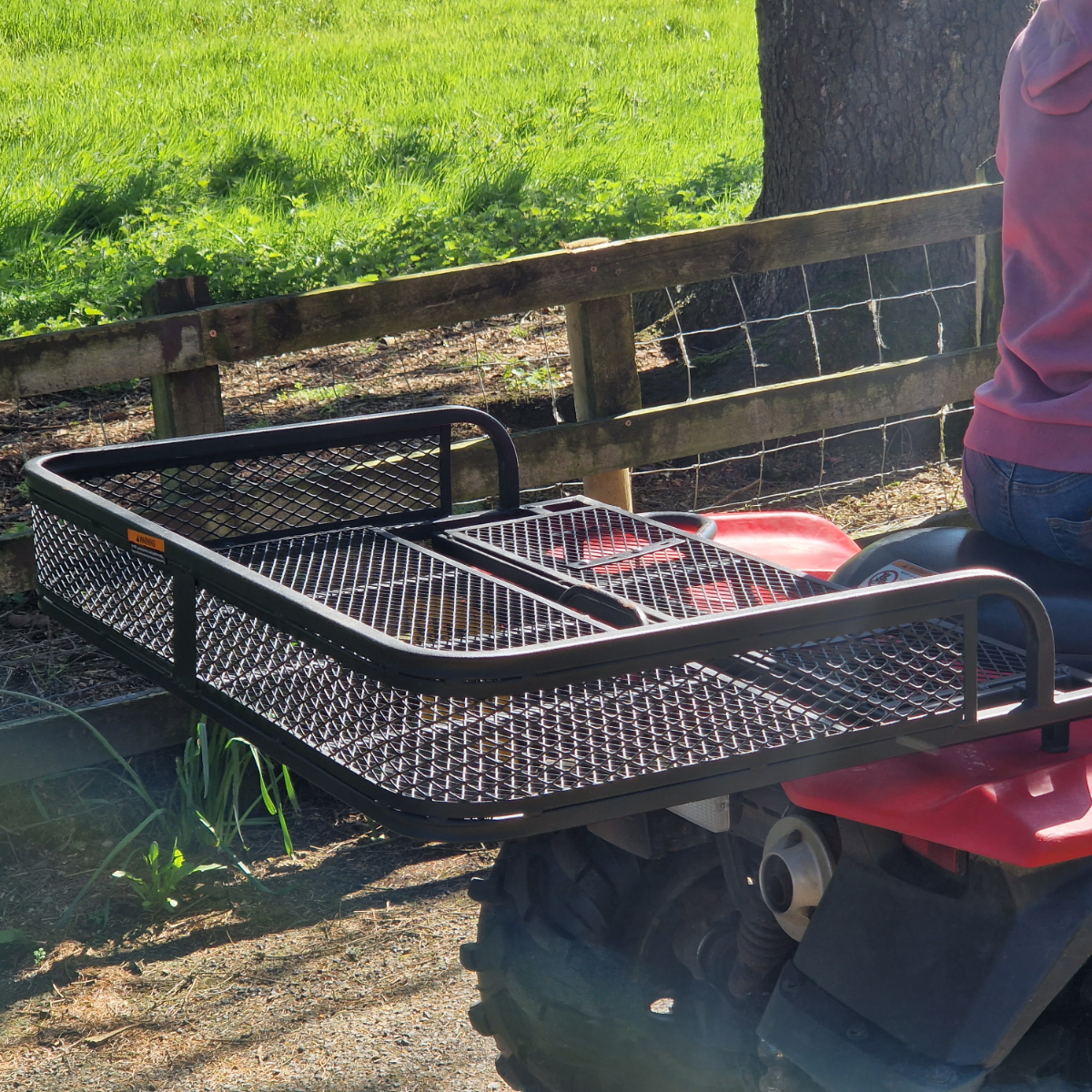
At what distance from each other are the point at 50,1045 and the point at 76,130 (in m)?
7.45

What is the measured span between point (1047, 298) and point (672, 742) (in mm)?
1089

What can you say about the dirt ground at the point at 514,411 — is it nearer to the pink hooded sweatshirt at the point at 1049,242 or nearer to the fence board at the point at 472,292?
the fence board at the point at 472,292

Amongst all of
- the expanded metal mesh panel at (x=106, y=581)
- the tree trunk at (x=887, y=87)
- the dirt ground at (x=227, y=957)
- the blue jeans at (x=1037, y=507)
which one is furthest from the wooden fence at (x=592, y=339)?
the blue jeans at (x=1037, y=507)

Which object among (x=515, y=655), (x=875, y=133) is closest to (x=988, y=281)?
(x=875, y=133)

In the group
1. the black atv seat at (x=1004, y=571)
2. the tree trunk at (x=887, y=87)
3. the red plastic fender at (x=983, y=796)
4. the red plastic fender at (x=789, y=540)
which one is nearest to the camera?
the red plastic fender at (x=983, y=796)

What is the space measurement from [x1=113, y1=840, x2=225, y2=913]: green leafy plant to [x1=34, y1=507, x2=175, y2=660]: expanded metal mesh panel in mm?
1520

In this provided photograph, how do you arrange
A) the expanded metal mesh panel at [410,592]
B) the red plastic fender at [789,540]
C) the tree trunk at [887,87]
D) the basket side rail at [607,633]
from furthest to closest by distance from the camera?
the tree trunk at [887,87] < the red plastic fender at [789,540] < the expanded metal mesh panel at [410,592] < the basket side rail at [607,633]

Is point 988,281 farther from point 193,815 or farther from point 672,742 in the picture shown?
point 672,742

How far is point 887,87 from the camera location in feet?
20.1

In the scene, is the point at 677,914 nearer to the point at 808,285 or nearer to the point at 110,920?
the point at 110,920

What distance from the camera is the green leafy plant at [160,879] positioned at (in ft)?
11.1

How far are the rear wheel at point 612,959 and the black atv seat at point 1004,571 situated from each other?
1.86 ft

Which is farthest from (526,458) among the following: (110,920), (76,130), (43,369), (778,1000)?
(76,130)

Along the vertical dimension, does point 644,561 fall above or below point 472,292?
below
